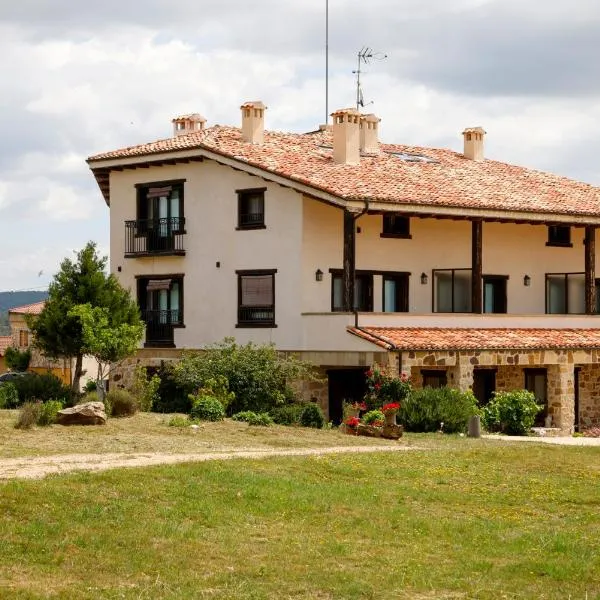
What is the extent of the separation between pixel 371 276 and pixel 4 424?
1610 cm

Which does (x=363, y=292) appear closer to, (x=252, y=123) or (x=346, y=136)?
(x=346, y=136)

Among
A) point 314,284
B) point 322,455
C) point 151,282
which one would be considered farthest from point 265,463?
point 151,282

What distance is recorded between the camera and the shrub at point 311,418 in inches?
1345

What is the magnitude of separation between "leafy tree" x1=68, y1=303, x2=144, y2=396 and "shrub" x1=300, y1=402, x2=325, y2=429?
566cm

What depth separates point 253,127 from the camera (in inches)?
1752

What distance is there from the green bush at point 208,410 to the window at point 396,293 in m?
10.4

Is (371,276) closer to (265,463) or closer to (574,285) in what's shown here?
(574,285)

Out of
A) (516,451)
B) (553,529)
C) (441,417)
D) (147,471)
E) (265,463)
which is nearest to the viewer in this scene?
(553,529)

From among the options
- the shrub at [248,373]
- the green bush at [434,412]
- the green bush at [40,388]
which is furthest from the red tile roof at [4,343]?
the green bush at [434,412]

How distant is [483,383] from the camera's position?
41688 millimetres

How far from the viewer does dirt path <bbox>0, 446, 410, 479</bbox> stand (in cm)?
2150

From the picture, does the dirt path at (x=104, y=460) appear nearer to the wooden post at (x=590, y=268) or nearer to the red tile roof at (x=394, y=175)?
the red tile roof at (x=394, y=175)

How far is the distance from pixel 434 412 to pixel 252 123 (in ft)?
46.9

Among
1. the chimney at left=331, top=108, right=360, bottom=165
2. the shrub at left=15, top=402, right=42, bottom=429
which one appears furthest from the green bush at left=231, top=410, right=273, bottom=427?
the chimney at left=331, top=108, right=360, bottom=165
